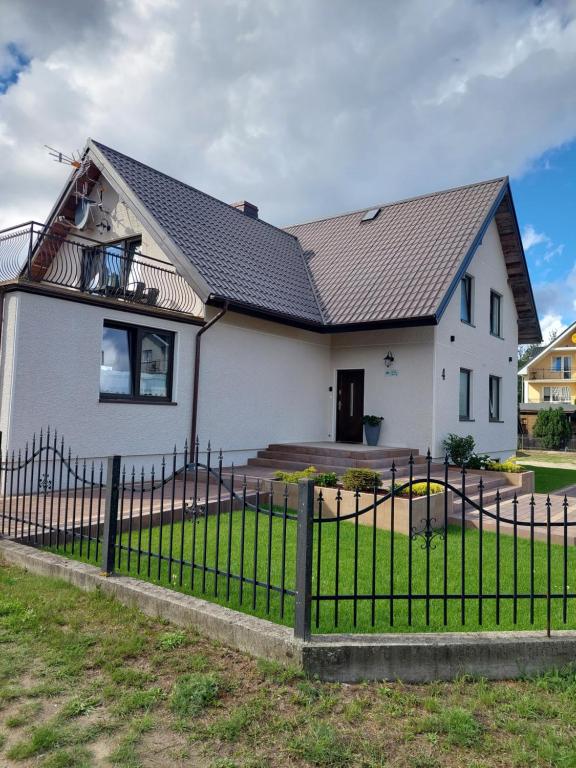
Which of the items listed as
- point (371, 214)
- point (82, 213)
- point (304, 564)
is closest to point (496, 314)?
point (371, 214)

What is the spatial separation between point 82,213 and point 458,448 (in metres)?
11.3

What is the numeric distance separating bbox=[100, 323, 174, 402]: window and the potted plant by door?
5474 millimetres

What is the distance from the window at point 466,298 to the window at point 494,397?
2882 mm

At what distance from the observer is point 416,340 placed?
1309 centimetres

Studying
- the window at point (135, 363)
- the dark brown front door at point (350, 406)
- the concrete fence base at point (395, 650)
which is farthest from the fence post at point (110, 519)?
the dark brown front door at point (350, 406)

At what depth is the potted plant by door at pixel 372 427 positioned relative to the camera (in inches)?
529

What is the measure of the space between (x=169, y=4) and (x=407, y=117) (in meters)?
6.59

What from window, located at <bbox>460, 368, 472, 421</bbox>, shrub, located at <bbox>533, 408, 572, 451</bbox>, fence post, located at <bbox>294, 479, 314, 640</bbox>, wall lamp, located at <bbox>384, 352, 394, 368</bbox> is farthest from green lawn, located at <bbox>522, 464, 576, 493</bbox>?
shrub, located at <bbox>533, 408, 572, 451</bbox>

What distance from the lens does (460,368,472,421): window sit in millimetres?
14688

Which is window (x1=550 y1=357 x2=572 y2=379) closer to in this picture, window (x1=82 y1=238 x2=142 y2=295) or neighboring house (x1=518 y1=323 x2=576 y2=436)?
neighboring house (x1=518 y1=323 x2=576 y2=436)

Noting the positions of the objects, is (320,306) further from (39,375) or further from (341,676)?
(341,676)

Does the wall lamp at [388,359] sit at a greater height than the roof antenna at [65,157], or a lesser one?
lesser

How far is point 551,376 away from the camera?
46094 mm

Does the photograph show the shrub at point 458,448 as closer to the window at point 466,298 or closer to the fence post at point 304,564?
the window at point 466,298
